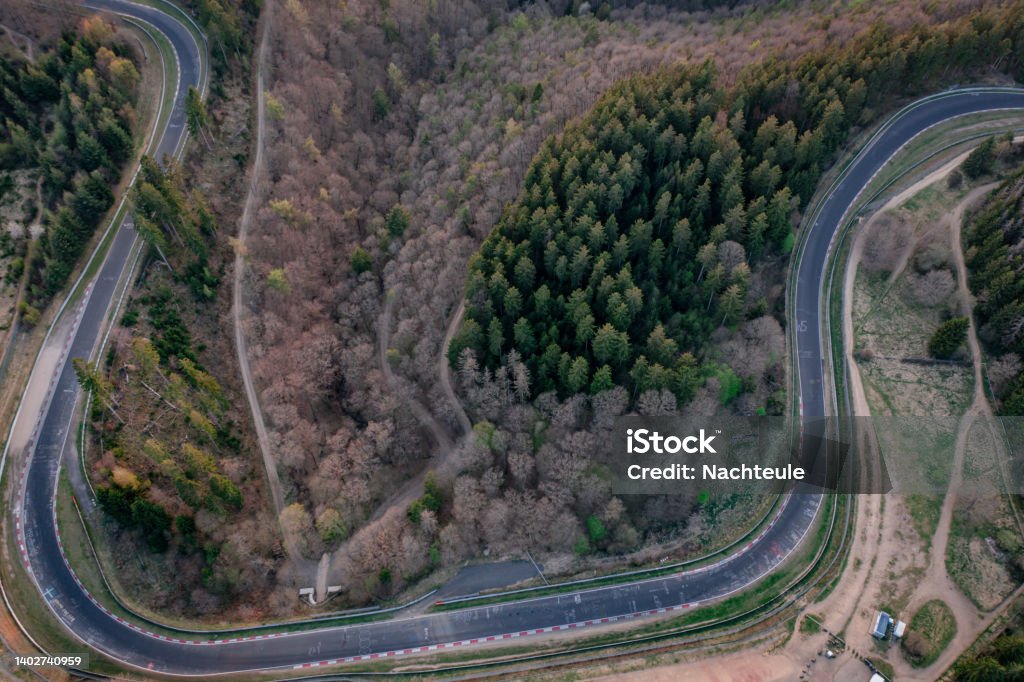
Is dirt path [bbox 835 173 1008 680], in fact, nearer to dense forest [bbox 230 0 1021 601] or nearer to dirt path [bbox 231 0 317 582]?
dense forest [bbox 230 0 1021 601]

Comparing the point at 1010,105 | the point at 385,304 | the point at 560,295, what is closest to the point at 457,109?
the point at 385,304

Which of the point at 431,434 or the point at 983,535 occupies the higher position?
the point at 983,535

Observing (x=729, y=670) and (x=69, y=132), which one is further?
(x=69, y=132)

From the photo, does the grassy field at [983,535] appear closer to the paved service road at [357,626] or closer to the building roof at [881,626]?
the building roof at [881,626]

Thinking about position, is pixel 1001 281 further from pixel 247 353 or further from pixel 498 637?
pixel 247 353

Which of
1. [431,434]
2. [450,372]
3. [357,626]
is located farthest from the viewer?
[450,372]

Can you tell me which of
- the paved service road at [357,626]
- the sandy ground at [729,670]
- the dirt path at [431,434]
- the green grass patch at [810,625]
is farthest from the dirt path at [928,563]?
the dirt path at [431,434]

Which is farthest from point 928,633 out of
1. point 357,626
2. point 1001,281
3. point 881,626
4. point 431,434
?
point 357,626
